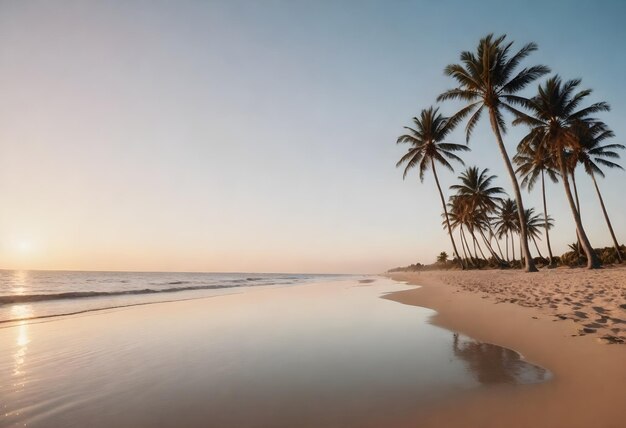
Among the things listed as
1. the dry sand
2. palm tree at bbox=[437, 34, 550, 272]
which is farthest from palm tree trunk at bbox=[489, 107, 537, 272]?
the dry sand

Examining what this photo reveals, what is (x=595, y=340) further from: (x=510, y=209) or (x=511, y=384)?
(x=510, y=209)

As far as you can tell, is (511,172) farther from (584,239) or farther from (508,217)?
(508,217)

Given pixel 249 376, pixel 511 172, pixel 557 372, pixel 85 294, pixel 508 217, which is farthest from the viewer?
pixel 508 217

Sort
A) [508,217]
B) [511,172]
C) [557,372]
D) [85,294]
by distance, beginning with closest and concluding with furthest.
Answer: [557,372]
[85,294]
[511,172]
[508,217]

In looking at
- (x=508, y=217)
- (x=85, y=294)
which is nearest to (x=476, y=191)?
(x=508, y=217)

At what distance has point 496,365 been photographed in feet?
11.7

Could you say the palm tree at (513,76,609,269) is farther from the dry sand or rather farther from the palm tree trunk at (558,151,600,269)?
the dry sand

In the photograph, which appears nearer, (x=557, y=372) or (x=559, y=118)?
(x=557, y=372)

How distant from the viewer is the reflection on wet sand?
311 cm

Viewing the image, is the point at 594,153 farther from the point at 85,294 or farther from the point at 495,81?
the point at 85,294

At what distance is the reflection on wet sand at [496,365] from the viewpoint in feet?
10.2

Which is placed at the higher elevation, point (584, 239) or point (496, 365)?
point (584, 239)

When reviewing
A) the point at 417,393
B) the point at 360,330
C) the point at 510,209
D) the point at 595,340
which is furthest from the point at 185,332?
the point at 510,209

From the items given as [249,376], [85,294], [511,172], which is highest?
[511,172]
